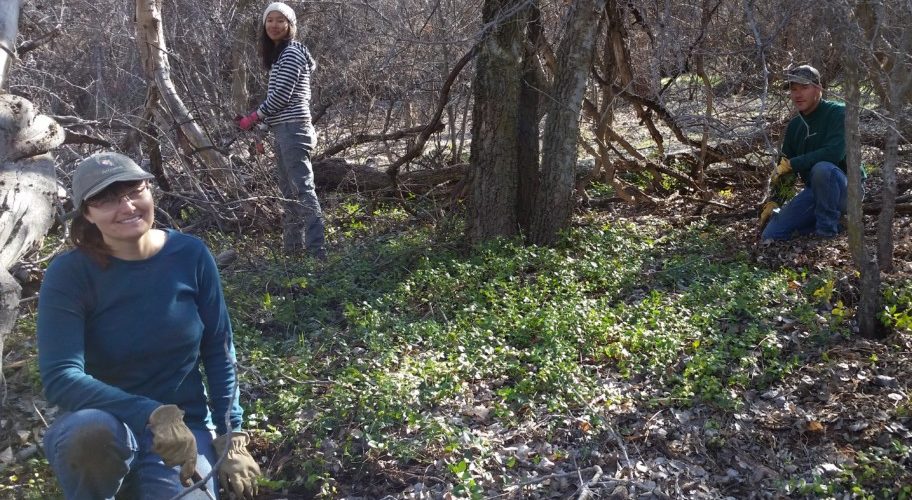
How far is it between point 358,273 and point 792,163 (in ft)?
11.5

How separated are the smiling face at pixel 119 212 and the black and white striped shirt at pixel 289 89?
3.66 m

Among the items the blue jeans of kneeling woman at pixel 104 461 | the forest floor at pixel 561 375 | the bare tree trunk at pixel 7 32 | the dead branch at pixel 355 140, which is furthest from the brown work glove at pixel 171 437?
the dead branch at pixel 355 140

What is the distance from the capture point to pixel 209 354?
3178mm

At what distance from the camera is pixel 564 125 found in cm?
634

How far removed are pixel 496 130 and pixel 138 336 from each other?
3856 mm

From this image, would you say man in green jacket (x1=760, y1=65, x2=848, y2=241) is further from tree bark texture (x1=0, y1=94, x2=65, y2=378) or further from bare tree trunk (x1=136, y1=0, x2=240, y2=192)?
tree bark texture (x1=0, y1=94, x2=65, y2=378)

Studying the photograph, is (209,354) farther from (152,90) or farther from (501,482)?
(152,90)

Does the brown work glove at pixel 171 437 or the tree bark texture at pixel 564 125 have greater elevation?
the tree bark texture at pixel 564 125

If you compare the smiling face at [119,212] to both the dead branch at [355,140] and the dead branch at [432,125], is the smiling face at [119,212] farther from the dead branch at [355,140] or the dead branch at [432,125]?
the dead branch at [355,140]

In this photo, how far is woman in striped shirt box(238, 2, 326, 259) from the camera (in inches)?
253

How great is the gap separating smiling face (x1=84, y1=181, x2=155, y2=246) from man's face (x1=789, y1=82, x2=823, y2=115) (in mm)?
5106

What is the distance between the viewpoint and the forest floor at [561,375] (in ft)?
12.4

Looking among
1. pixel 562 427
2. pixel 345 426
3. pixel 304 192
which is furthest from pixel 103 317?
pixel 304 192

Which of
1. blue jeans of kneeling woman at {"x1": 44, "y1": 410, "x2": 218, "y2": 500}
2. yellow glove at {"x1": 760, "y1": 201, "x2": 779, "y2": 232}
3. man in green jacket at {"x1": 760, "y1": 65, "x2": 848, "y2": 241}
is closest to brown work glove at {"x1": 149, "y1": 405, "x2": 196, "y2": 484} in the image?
blue jeans of kneeling woman at {"x1": 44, "y1": 410, "x2": 218, "y2": 500}
